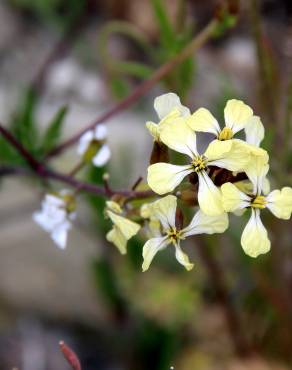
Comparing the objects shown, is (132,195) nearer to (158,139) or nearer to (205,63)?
(158,139)

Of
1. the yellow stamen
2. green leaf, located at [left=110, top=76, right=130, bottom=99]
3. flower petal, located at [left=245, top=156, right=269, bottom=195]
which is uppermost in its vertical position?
green leaf, located at [left=110, top=76, right=130, bottom=99]

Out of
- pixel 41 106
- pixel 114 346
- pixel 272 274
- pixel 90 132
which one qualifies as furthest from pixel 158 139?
pixel 41 106

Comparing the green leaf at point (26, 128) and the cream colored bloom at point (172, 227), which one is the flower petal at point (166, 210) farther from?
the green leaf at point (26, 128)

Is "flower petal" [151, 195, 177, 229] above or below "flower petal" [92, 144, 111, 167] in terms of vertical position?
below

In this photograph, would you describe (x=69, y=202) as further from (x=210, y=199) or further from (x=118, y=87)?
(x=118, y=87)

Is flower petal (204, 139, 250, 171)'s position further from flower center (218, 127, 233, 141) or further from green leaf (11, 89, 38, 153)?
green leaf (11, 89, 38, 153)

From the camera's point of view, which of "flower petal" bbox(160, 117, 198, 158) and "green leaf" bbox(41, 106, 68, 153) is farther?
"green leaf" bbox(41, 106, 68, 153)

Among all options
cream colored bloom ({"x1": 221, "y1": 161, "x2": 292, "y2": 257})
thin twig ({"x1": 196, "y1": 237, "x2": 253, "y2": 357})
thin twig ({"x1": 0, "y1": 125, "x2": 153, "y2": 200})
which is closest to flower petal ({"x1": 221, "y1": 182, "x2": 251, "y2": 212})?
cream colored bloom ({"x1": 221, "y1": 161, "x2": 292, "y2": 257})
